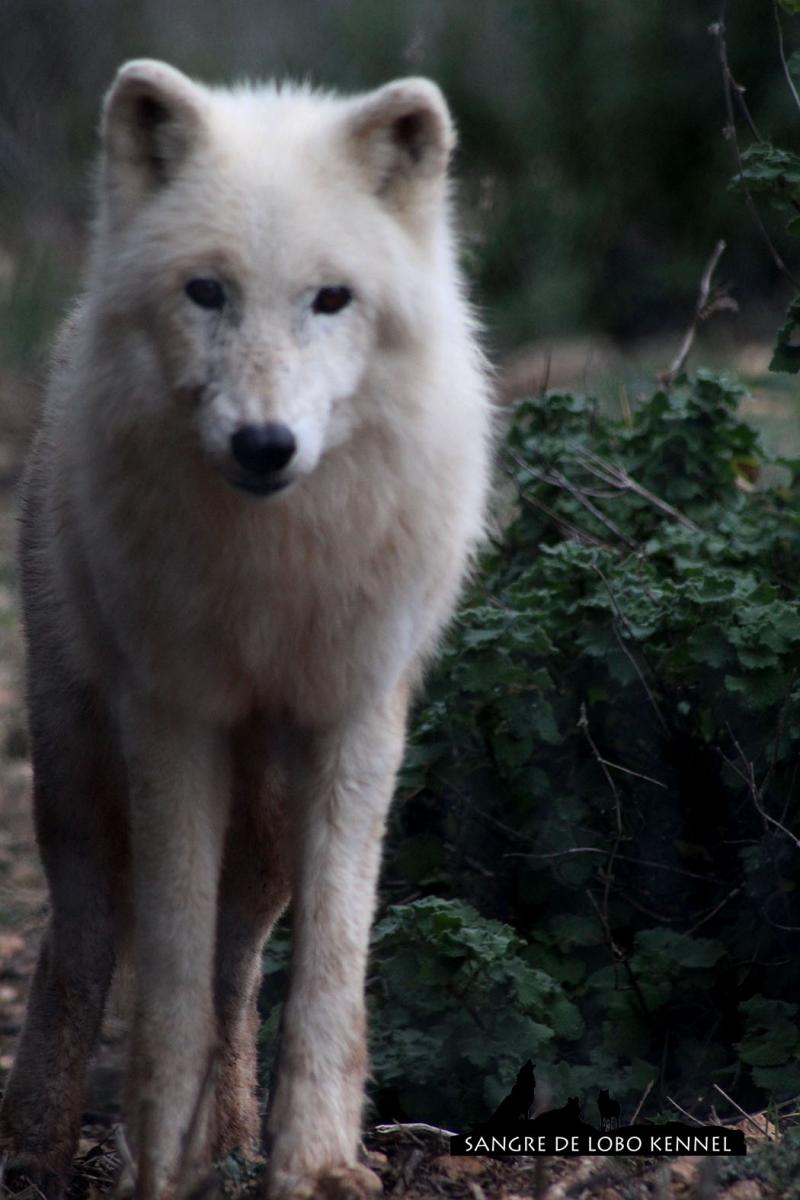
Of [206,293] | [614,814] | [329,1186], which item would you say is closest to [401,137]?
[206,293]

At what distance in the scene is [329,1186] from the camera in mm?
3375

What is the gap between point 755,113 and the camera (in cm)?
1168

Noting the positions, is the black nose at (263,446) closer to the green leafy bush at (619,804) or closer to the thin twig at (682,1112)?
the green leafy bush at (619,804)

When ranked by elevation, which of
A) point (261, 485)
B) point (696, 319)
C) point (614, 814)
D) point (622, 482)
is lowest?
point (614, 814)

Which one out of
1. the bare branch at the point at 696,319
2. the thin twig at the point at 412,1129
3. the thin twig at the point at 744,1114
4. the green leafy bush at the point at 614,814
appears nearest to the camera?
the thin twig at the point at 744,1114

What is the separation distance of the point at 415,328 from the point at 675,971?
2.01 metres

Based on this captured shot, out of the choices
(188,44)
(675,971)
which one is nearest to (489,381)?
(675,971)

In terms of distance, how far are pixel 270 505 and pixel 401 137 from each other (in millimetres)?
869

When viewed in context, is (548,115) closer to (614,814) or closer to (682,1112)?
(614,814)

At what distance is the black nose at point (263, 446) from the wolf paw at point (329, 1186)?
4.87 feet

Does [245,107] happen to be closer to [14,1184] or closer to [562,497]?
[562,497]

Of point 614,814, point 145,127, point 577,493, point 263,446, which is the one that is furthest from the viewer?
point 577,493

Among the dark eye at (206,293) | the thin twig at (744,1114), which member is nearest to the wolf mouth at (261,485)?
the dark eye at (206,293)

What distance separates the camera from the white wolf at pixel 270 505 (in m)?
3.24
